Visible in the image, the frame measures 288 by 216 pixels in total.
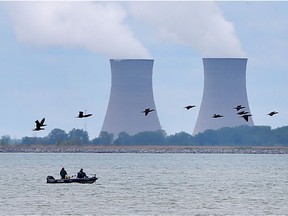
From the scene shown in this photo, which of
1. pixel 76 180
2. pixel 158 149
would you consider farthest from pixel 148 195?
pixel 158 149

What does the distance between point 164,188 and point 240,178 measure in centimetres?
1156

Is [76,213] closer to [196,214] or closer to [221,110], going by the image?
[196,214]

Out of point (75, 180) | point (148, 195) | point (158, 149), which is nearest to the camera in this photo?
point (148, 195)

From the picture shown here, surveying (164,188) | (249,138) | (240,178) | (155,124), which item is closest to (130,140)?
(249,138)

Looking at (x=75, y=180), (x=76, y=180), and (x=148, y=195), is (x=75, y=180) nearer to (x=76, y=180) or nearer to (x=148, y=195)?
(x=76, y=180)

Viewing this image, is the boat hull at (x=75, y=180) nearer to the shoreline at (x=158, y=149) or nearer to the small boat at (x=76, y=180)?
the small boat at (x=76, y=180)

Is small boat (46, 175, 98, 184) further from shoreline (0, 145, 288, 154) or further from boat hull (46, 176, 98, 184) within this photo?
shoreline (0, 145, 288, 154)

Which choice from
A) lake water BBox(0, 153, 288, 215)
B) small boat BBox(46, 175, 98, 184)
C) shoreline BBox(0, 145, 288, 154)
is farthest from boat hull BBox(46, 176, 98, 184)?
shoreline BBox(0, 145, 288, 154)

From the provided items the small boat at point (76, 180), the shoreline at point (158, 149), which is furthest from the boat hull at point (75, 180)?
the shoreline at point (158, 149)

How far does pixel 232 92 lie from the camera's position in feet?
322

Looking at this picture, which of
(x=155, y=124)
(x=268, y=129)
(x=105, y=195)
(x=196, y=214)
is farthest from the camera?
Result: (x=268, y=129)

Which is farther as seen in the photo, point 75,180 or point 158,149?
point 158,149

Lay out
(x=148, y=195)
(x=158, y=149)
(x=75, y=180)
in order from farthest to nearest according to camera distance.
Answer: (x=158, y=149) → (x=75, y=180) → (x=148, y=195)

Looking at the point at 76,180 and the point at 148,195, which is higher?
the point at 76,180
